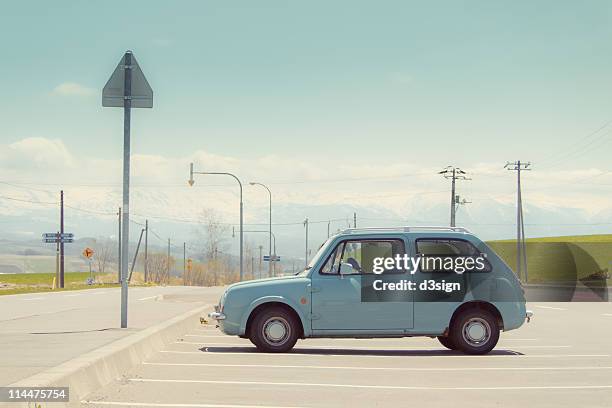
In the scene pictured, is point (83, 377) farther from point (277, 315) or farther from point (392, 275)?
point (392, 275)

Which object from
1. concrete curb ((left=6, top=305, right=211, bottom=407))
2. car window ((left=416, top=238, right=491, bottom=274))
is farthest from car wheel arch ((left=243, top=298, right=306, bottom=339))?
car window ((left=416, top=238, right=491, bottom=274))

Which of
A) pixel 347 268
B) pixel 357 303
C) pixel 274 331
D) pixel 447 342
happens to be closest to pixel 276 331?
pixel 274 331

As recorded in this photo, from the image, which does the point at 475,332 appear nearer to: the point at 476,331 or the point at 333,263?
the point at 476,331

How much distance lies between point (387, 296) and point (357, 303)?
474mm

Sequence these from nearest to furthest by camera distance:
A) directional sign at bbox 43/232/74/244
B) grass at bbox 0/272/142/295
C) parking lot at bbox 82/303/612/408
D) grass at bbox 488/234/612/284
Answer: parking lot at bbox 82/303/612/408
grass at bbox 0/272/142/295
directional sign at bbox 43/232/74/244
grass at bbox 488/234/612/284

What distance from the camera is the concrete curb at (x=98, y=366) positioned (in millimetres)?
7828

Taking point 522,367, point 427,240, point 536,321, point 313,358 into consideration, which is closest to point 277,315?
point 313,358

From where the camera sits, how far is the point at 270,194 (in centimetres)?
Answer: 7100

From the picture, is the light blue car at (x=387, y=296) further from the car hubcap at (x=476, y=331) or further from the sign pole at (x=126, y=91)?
the sign pole at (x=126, y=91)

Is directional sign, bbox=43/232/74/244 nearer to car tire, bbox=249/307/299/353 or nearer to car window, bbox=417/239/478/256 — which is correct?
car tire, bbox=249/307/299/353

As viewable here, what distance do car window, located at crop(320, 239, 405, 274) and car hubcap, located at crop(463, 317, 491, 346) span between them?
151 cm

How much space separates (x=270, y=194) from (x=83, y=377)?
6237cm

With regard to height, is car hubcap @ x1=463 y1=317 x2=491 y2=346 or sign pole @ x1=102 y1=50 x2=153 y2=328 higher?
sign pole @ x1=102 y1=50 x2=153 y2=328

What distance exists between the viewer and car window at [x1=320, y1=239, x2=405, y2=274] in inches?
553
